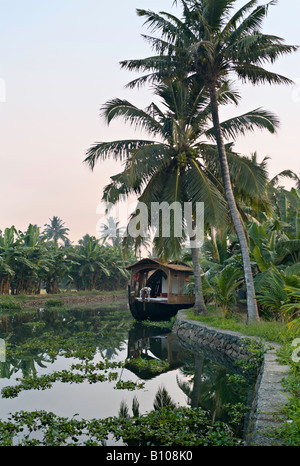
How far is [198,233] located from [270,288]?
3214 mm

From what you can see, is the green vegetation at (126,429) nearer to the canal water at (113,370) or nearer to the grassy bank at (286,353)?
the canal water at (113,370)

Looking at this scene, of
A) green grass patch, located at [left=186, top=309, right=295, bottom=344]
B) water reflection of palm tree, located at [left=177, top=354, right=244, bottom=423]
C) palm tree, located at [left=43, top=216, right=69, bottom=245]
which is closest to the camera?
water reflection of palm tree, located at [left=177, top=354, right=244, bottom=423]

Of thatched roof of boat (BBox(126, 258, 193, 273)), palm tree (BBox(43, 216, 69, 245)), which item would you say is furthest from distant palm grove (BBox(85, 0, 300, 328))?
palm tree (BBox(43, 216, 69, 245))

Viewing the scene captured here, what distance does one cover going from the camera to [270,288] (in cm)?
1215

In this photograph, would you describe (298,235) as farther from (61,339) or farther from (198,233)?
(61,339)

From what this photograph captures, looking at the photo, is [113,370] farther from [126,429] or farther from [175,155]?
[175,155]

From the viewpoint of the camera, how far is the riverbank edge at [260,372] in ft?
14.2

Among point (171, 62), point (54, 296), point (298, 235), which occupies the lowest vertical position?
point (54, 296)

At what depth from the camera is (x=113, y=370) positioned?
925 centimetres

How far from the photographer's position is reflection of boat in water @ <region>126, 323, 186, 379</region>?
9.64 meters

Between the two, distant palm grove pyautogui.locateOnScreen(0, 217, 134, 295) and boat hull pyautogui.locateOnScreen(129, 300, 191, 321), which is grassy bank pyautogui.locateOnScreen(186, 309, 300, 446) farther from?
distant palm grove pyautogui.locateOnScreen(0, 217, 134, 295)

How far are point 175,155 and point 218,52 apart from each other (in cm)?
393

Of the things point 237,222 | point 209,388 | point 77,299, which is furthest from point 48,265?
point 209,388
